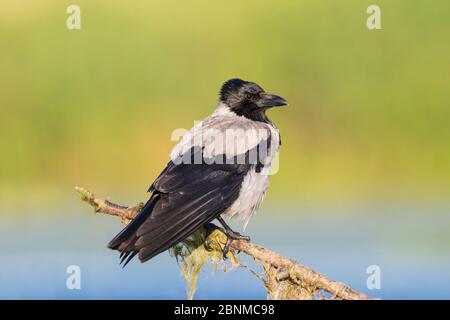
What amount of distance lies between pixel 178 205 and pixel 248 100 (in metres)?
2.03

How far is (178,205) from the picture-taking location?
6.81 metres

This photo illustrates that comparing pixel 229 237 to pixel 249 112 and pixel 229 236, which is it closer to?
pixel 229 236

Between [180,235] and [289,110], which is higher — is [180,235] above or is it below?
below

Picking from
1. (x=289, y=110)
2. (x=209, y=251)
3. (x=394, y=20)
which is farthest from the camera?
(x=394, y=20)

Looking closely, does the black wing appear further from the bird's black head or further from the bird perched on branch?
the bird's black head

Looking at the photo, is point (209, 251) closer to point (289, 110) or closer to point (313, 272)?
point (313, 272)

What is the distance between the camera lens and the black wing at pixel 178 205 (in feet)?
21.4

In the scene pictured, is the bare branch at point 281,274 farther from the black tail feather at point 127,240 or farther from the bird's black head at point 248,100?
the bird's black head at point 248,100

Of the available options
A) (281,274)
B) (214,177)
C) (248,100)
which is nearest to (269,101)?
(248,100)

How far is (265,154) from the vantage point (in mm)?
7805

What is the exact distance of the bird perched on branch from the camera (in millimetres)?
6602

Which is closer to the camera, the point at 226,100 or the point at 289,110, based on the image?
the point at 226,100

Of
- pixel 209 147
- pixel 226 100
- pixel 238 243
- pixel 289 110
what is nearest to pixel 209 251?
pixel 238 243

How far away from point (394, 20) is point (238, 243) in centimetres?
996
